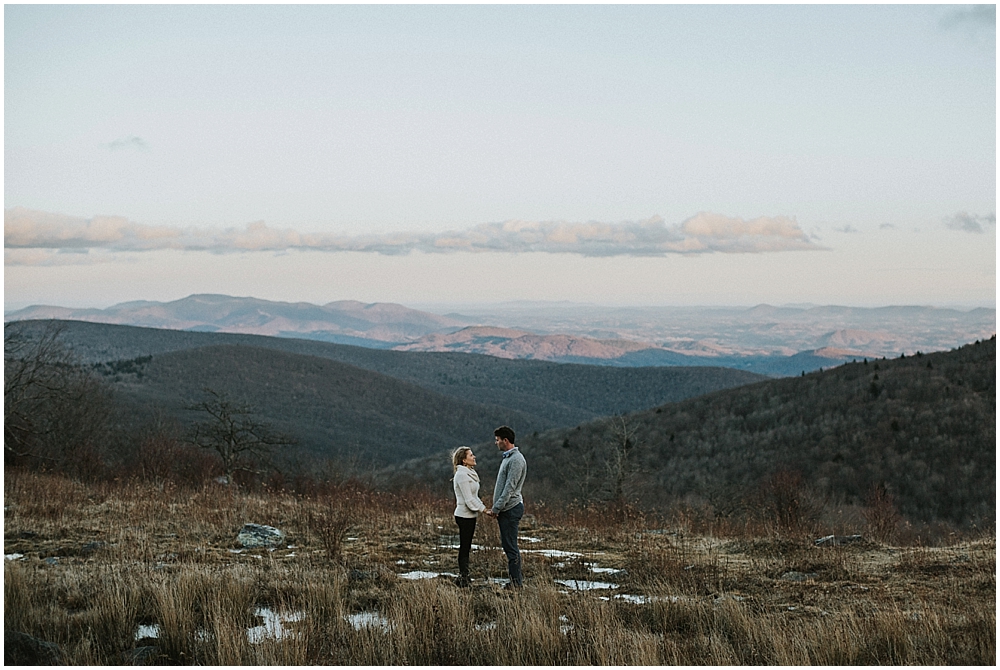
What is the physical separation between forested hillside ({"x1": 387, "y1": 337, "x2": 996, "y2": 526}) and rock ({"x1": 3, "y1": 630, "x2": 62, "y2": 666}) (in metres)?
25.1

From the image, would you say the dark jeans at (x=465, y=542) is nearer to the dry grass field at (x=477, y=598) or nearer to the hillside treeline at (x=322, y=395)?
the dry grass field at (x=477, y=598)

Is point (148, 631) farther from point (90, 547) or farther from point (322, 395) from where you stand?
point (322, 395)

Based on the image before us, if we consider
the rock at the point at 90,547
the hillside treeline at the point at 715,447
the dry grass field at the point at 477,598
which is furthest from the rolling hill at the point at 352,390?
the dry grass field at the point at 477,598

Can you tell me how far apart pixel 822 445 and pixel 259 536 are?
38.6 m

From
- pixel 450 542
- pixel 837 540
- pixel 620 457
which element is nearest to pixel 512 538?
pixel 450 542

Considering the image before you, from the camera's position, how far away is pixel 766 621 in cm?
696

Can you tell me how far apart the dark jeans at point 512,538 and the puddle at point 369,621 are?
179 centimetres

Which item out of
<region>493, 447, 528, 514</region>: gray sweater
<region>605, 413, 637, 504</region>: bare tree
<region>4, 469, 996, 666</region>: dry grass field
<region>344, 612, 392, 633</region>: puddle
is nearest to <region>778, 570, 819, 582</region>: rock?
<region>4, 469, 996, 666</region>: dry grass field

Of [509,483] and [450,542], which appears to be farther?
[450,542]

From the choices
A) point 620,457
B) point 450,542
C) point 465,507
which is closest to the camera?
point 465,507

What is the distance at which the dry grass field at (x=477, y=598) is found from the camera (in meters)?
6.46

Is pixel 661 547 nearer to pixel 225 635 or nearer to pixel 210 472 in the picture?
pixel 225 635

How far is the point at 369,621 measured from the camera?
7285 mm

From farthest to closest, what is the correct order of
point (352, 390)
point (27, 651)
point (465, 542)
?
point (352, 390) → point (465, 542) → point (27, 651)
